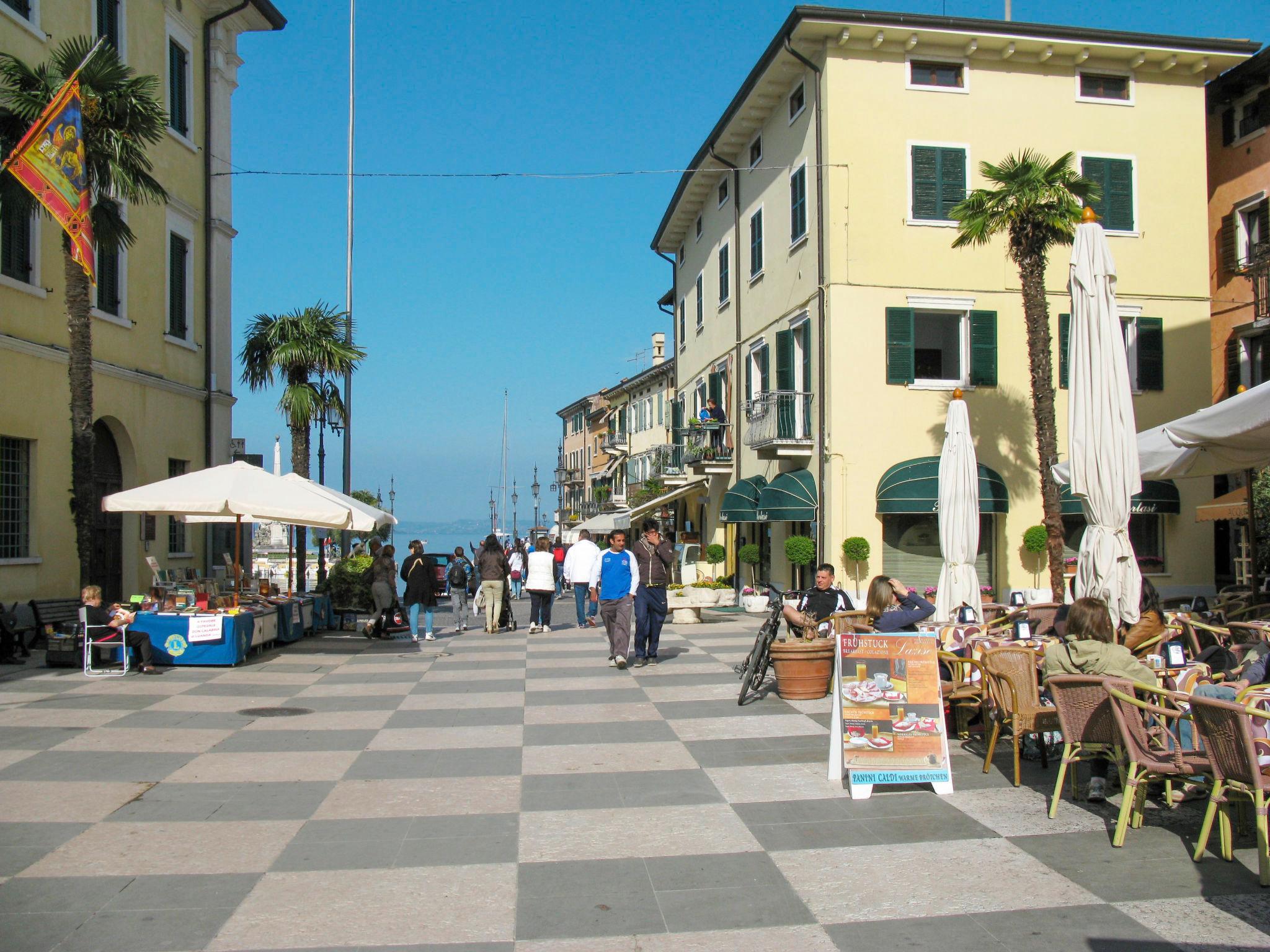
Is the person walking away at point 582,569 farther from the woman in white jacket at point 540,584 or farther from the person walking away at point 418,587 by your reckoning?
the person walking away at point 418,587

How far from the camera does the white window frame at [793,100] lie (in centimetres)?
2102

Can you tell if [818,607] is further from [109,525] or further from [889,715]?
[109,525]

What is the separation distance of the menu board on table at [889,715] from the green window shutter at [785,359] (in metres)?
14.8

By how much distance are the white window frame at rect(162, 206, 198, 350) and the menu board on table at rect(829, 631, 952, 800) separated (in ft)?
56.1

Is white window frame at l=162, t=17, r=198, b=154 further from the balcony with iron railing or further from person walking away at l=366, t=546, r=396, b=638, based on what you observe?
the balcony with iron railing

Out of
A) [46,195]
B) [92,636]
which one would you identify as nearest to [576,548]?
[92,636]

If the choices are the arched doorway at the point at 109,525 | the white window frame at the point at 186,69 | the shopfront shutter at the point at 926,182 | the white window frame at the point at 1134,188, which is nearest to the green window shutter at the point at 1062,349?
the white window frame at the point at 1134,188

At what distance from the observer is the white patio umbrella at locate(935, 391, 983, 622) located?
42.1 feet

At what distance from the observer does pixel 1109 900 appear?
4930 millimetres

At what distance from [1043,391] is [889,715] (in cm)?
1188

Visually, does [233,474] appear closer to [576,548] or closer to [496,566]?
[496,566]

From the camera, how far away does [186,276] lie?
2112cm

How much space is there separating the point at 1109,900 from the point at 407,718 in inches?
264

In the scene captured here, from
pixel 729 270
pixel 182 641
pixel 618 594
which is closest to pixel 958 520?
pixel 618 594
